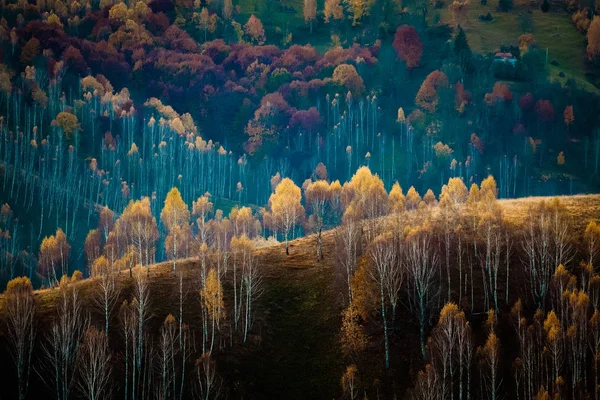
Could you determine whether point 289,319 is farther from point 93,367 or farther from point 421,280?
point 93,367

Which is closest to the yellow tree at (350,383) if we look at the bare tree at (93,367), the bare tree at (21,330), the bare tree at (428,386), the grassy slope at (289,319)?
the grassy slope at (289,319)

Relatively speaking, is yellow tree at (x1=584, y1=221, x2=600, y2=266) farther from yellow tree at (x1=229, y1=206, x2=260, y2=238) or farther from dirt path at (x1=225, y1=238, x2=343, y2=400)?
yellow tree at (x1=229, y1=206, x2=260, y2=238)

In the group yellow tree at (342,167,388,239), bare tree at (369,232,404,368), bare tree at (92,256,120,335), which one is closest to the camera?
bare tree at (369,232,404,368)

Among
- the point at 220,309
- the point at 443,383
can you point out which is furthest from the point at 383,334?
the point at 220,309

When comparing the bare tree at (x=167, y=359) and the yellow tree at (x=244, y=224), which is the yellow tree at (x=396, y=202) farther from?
the bare tree at (x=167, y=359)

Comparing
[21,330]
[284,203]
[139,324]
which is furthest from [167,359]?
[284,203]

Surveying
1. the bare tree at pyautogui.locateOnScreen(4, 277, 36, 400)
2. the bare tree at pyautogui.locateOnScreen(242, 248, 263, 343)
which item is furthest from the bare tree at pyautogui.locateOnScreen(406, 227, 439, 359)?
the bare tree at pyautogui.locateOnScreen(4, 277, 36, 400)
